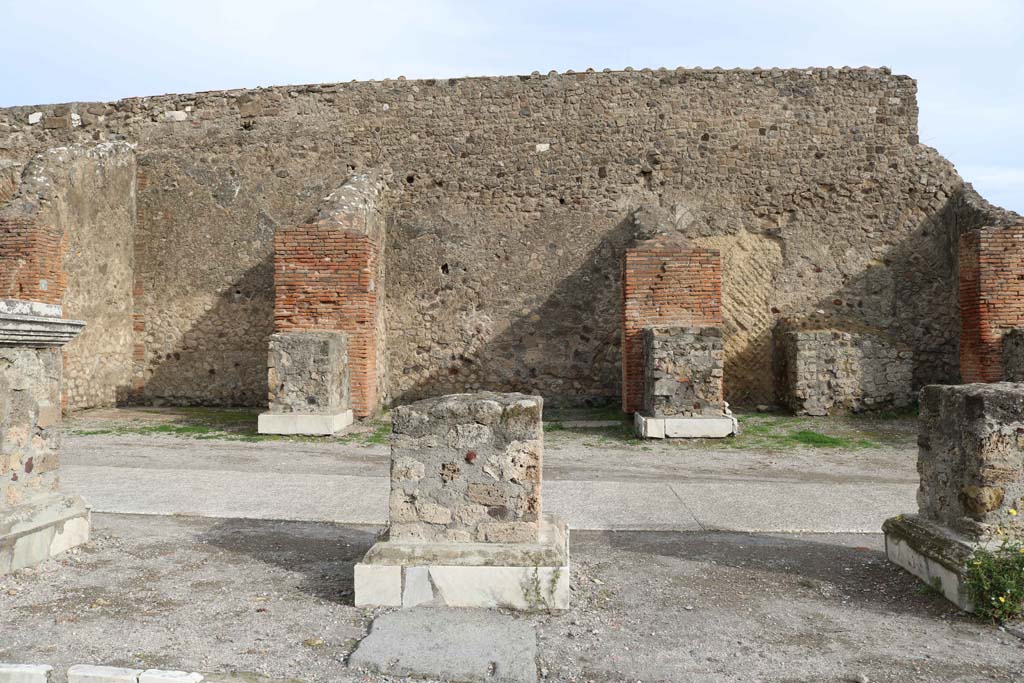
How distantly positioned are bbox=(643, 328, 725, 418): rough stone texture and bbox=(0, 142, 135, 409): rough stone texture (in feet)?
25.1

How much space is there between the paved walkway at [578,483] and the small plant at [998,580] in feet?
4.66

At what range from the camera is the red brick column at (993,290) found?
932cm

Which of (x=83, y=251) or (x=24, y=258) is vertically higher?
→ (x=83, y=251)

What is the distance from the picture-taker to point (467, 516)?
3467 millimetres

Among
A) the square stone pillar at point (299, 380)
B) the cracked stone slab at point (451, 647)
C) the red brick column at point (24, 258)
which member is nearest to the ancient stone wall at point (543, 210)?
the red brick column at point (24, 258)

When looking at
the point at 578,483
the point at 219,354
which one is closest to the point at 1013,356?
the point at 578,483

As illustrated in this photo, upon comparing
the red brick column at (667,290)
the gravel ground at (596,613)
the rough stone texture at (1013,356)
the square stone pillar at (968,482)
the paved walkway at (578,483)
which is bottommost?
the gravel ground at (596,613)

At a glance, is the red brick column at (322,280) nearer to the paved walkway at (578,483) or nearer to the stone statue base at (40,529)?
the paved walkway at (578,483)

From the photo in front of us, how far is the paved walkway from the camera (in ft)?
16.5

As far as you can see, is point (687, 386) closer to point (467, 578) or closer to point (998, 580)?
point (998, 580)

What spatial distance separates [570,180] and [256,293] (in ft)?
16.4

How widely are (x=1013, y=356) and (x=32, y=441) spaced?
9783mm

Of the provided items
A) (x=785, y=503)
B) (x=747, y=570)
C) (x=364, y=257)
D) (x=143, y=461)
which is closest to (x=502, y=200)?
(x=364, y=257)

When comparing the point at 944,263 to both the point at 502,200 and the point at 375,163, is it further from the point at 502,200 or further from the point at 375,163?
the point at 375,163
